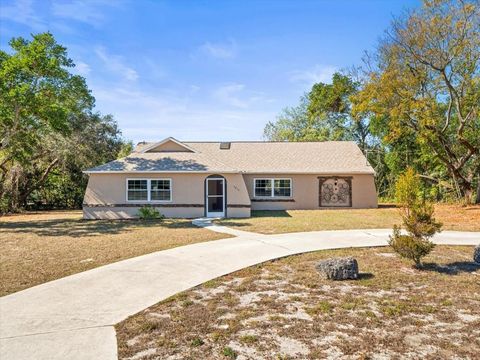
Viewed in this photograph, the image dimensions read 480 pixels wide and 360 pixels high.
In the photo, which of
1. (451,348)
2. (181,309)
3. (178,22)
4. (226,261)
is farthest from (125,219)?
(451,348)

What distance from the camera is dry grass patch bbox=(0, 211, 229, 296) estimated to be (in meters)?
7.76

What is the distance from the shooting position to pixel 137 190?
63.4 feet

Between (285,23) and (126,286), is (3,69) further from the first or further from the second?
(126,286)

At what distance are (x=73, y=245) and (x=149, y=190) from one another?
8.44m

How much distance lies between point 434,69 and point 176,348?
71.7ft

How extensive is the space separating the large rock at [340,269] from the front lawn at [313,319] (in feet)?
0.74

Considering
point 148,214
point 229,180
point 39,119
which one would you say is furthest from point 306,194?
point 39,119

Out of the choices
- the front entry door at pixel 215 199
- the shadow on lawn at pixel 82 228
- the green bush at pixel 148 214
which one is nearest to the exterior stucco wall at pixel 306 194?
the front entry door at pixel 215 199

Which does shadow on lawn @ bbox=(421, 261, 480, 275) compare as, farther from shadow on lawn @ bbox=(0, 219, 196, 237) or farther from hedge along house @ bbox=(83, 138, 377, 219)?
hedge along house @ bbox=(83, 138, 377, 219)

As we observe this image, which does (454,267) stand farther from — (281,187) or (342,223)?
(281,187)

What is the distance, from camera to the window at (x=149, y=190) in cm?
1928

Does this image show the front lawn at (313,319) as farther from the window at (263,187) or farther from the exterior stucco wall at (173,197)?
the window at (263,187)

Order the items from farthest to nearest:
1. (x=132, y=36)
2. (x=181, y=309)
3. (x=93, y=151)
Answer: (x=93, y=151)
(x=132, y=36)
(x=181, y=309)

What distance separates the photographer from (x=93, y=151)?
27531mm
